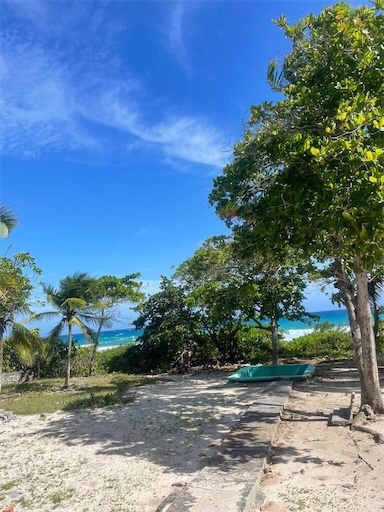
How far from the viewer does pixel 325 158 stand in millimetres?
5051

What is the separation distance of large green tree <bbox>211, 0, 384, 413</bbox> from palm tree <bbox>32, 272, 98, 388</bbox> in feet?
27.4

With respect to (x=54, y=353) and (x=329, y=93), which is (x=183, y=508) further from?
(x=54, y=353)

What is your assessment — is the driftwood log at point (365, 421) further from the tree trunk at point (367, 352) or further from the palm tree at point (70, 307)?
the palm tree at point (70, 307)

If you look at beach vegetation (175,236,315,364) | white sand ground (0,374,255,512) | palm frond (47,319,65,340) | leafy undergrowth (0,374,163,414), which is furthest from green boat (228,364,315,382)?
palm frond (47,319,65,340)

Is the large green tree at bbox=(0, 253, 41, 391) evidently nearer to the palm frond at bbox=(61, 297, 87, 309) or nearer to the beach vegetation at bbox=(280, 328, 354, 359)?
A: the palm frond at bbox=(61, 297, 87, 309)

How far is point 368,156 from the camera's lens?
14.5 feet

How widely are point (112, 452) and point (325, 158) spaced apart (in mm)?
5079

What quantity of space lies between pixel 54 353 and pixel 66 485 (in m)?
13.4

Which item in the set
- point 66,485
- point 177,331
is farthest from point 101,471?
point 177,331

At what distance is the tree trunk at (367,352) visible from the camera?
7.15 metres

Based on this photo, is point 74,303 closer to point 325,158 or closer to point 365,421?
point 365,421

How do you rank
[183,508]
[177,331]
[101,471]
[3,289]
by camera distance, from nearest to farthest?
[183,508]
[101,471]
[3,289]
[177,331]

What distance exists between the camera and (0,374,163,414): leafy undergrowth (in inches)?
392

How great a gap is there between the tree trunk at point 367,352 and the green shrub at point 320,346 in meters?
11.2
